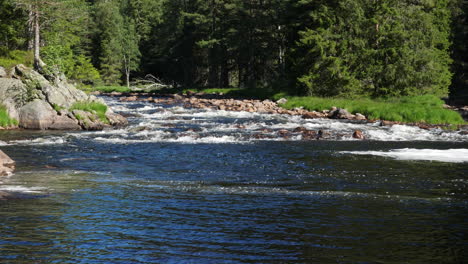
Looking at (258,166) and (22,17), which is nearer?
(258,166)

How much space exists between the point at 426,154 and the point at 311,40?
2793 centimetres

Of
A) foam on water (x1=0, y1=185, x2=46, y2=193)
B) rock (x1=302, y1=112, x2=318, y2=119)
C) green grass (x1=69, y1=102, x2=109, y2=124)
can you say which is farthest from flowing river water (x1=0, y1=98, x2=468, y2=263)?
rock (x1=302, y1=112, x2=318, y2=119)

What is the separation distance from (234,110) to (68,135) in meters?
19.0

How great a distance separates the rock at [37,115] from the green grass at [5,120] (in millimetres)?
398

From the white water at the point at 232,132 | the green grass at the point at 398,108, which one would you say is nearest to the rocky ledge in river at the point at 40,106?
the white water at the point at 232,132

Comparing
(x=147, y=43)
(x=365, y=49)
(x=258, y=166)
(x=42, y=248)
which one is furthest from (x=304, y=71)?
(x=147, y=43)

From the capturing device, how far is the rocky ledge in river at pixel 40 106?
28.2 metres

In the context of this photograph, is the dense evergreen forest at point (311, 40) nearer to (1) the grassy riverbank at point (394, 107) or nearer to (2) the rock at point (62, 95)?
(1) the grassy riverbank at point (394, 107)

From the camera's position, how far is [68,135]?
1014 inches

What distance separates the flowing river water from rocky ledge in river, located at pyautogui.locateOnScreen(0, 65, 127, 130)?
16.5 feet

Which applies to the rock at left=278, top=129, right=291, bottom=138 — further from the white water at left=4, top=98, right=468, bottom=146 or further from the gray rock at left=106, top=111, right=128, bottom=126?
the gray rock at left=106, top=111, right=128, bottom=126

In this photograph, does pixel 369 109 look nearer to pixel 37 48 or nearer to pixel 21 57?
pixel 37 48

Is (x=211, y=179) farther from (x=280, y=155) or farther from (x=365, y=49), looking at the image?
(x=365, y=49)

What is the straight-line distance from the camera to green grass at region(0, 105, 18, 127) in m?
27.6
